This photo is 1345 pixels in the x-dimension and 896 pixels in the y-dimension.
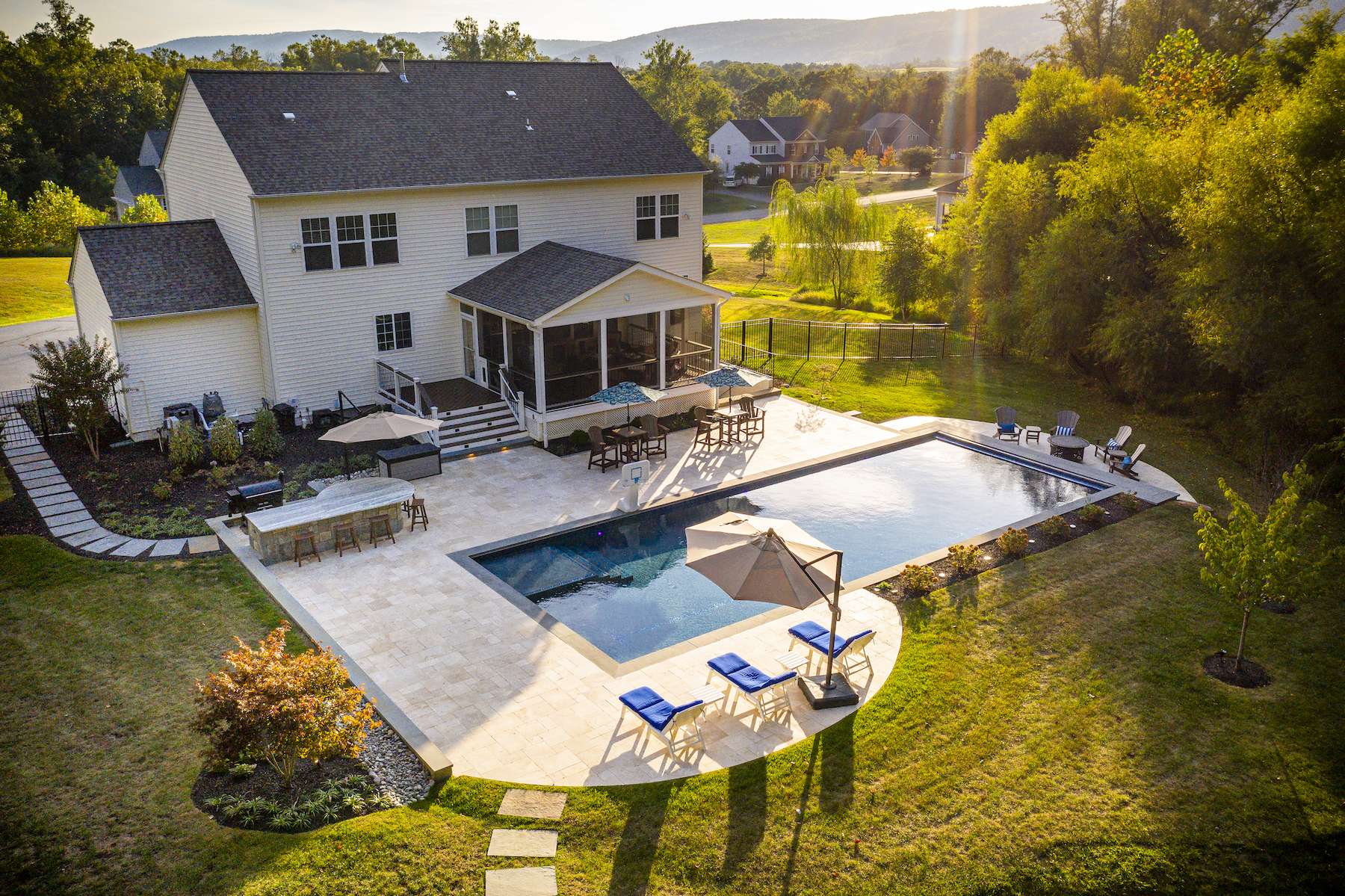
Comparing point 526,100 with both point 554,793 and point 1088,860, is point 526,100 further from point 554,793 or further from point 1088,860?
point 1088,860

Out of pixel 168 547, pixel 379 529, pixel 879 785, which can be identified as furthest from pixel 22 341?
pixel 879 785

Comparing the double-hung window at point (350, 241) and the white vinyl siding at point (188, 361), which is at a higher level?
the double-hung window at point (350, 241)

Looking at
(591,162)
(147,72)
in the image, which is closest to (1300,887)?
(591,162)

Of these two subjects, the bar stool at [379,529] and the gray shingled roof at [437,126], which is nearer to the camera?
the bar stool at [379,529]

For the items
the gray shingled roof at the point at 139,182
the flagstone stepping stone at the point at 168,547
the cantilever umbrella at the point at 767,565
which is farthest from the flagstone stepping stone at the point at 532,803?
the gray shingled roof at the point at 139,182

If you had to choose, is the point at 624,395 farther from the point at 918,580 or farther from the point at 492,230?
the point at 918,580

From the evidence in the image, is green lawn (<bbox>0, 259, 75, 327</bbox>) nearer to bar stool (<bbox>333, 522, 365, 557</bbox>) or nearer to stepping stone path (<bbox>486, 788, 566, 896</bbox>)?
bar stool (<bbox>333, 522, 365, 557</bbox>)

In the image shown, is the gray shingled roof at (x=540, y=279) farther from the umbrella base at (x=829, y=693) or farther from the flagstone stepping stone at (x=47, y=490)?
the umbrella base at (x=829, y=693)
